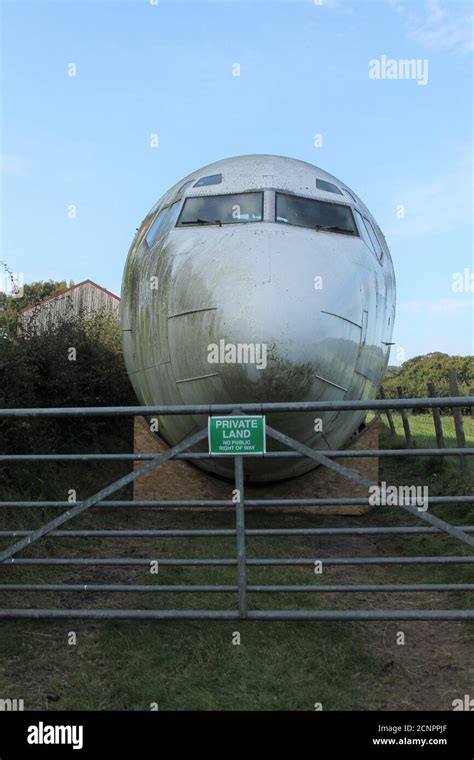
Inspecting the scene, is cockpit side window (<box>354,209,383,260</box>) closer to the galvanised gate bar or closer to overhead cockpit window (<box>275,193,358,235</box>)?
overhead cockpit window (<box>275,193,358,235</box>)

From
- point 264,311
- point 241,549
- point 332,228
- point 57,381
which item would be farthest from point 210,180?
point 57,381

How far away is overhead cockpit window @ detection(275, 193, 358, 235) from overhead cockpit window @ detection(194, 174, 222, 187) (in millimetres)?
841

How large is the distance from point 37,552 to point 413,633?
11.9 feet

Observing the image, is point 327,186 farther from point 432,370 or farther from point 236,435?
point 432,370

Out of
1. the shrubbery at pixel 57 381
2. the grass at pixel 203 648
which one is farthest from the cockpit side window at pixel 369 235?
the shrubbery at pixel 57 381

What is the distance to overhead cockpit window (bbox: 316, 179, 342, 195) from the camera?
7198mm

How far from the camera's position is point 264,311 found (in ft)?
17.3

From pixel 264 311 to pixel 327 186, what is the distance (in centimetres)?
271

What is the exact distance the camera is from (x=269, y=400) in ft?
17.6

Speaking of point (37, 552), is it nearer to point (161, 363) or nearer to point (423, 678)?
point (161, 363)

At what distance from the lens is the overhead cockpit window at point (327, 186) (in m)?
7.20

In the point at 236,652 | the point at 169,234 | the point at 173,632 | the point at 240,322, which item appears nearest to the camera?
the point at 236,652

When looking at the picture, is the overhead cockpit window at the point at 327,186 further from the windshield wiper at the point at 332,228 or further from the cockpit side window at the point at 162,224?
the cockpit side window at the point at 162,224

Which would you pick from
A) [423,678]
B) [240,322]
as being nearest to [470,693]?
[423,678]
